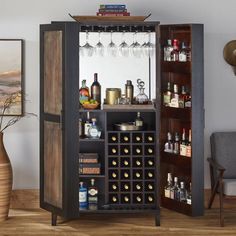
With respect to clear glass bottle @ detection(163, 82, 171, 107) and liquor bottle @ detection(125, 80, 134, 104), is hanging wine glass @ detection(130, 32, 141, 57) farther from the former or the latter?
clear glass bottle @ detection(163, 82, 171, 107)

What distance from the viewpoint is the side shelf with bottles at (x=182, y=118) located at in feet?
20.1

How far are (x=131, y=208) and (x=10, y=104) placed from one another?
159 centimetres

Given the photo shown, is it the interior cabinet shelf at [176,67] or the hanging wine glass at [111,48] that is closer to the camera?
the hanging wine glass at [111,48]

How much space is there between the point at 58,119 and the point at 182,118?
1.21 m

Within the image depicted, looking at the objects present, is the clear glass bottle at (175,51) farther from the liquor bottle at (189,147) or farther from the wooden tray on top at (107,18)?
the liquor bottle at (189,147)

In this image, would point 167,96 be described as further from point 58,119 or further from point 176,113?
point 58,119

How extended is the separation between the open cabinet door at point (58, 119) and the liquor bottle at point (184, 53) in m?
1.06

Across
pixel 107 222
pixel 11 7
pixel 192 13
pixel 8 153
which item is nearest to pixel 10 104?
pixel 8 153

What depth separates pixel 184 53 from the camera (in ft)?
20.5

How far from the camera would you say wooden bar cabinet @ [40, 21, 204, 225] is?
18.9 ft

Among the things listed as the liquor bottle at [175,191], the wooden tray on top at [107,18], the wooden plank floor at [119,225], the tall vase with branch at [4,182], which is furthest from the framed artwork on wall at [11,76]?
the liquor bottle at [175,191]

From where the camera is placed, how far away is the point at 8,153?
6.63 metres

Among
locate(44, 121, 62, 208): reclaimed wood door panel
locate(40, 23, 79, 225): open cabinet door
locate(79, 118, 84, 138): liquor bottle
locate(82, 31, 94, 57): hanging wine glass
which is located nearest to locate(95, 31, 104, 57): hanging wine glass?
locate(82, 31, 94, 57): hanging wine glass

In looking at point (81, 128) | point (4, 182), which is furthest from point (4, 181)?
point (81, 128)
